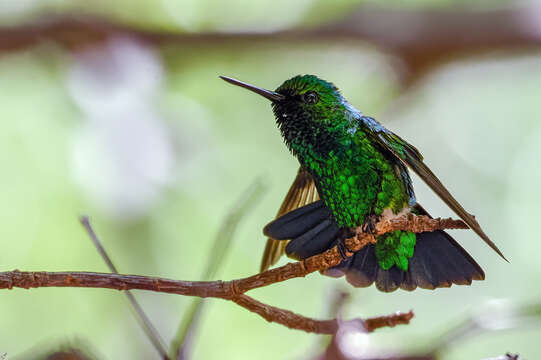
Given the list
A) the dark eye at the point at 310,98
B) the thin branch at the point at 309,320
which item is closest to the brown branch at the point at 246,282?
the thin branch at the point at 309,320

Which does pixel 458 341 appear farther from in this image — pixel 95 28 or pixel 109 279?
pixel 95 28

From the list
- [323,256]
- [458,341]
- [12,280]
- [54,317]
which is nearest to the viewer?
[12,280]

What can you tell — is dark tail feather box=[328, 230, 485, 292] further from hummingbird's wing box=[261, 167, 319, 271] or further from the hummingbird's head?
the hummingbird's head

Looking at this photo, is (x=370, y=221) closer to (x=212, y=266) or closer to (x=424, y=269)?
(x=424, y=269)

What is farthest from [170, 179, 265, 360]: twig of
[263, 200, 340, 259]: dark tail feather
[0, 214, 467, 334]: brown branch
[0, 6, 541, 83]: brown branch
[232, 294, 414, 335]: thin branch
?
[0, 6, 541, 83]: brown branch

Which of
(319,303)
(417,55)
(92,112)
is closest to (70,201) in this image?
(92,112)

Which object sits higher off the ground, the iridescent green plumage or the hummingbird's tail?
the iridescent green plumage

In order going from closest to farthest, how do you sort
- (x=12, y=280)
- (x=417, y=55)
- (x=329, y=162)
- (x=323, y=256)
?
(x=12, y=280), (x=323, y=256), (x=329, y=162), (x=417, y=55)
